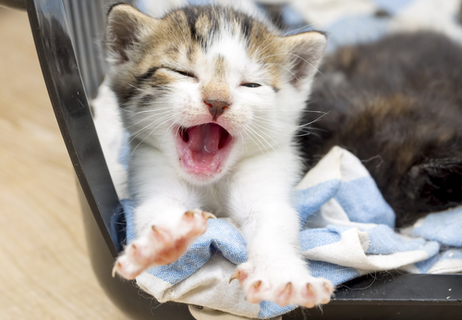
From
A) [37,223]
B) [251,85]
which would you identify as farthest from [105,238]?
[37,223]

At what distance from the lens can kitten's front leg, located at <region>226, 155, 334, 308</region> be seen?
75 cm

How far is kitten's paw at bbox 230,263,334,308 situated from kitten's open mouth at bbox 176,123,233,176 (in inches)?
13.3

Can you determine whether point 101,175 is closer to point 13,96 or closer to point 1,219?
point 1,219

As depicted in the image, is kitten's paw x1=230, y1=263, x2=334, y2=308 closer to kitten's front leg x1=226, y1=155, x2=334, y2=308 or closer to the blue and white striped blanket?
kitten's front leg x1=226, y1=155, x2=334, y2=308

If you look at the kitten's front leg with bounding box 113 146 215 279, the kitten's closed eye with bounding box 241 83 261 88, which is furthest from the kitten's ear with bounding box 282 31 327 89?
the kitten's front leg with bounding box 113 146 215 279

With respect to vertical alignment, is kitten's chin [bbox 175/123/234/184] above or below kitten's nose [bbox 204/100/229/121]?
below

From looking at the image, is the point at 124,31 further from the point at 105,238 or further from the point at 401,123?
the point at 401,123

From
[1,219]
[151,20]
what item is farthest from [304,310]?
[1,219]

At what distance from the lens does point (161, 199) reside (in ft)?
3.26

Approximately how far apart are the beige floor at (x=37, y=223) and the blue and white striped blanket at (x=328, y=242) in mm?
292

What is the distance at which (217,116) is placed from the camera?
92 centimetres

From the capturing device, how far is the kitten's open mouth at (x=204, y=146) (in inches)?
40.8

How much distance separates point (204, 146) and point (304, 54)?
0.40m

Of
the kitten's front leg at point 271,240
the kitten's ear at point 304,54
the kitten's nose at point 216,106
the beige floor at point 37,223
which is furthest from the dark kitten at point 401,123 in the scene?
the beige floor at point 37,223
